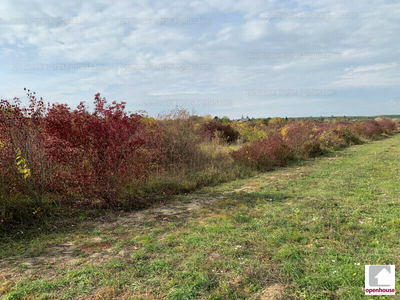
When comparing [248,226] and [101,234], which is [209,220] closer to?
[248,226]

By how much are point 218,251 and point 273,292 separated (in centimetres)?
115

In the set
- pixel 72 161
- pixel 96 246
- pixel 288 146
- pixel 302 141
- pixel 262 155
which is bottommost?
pixel 96 246

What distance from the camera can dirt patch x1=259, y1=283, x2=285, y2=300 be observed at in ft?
8.88

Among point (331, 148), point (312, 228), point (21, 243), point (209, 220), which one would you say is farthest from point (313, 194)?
point (331, 148)

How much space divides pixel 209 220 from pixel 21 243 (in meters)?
3.40

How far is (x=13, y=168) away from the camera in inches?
207

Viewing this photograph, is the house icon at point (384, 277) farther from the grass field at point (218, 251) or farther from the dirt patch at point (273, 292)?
the dirt patch at point (273, 292)

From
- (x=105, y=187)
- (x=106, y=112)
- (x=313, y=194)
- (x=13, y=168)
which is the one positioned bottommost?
(x=313, y=194)

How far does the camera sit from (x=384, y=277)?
289 cm

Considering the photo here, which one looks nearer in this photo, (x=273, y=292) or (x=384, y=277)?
(x=273, y=292)

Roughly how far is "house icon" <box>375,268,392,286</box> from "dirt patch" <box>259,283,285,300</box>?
1102 millimetres

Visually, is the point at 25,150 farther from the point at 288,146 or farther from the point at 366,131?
the point at 366,131

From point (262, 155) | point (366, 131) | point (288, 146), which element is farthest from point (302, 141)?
point (366, 131)

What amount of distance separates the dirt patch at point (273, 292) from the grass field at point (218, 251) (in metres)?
0.01
